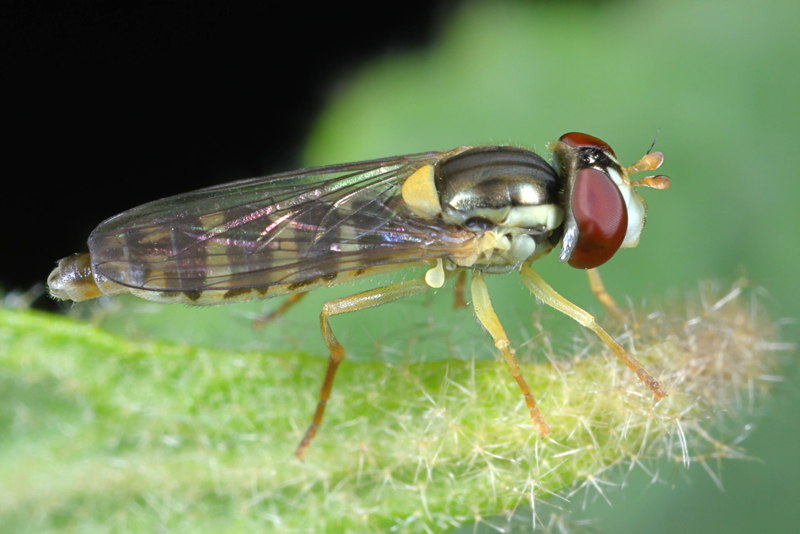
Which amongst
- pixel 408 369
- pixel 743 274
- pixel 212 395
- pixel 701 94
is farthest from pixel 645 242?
pixel 212 395

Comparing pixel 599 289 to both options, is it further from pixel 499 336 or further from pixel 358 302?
pixel 358 302

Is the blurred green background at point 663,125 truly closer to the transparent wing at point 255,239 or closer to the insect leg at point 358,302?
the insect leg at point 358,302

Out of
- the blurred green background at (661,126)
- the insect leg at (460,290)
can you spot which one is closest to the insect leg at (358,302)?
the insect leg at (460,290)

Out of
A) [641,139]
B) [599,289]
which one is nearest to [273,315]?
[599,289]

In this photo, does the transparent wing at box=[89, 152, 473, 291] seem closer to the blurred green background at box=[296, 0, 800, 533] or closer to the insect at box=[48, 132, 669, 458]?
the insect at box=[48, 132, 669, 458]

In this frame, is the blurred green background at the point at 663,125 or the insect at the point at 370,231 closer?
the insect at the point at 370,231

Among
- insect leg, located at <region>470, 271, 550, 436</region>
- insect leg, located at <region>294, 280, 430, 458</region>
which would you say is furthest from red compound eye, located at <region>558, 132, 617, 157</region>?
insect leg, located at <region>294, 280, 430, 458</region>
